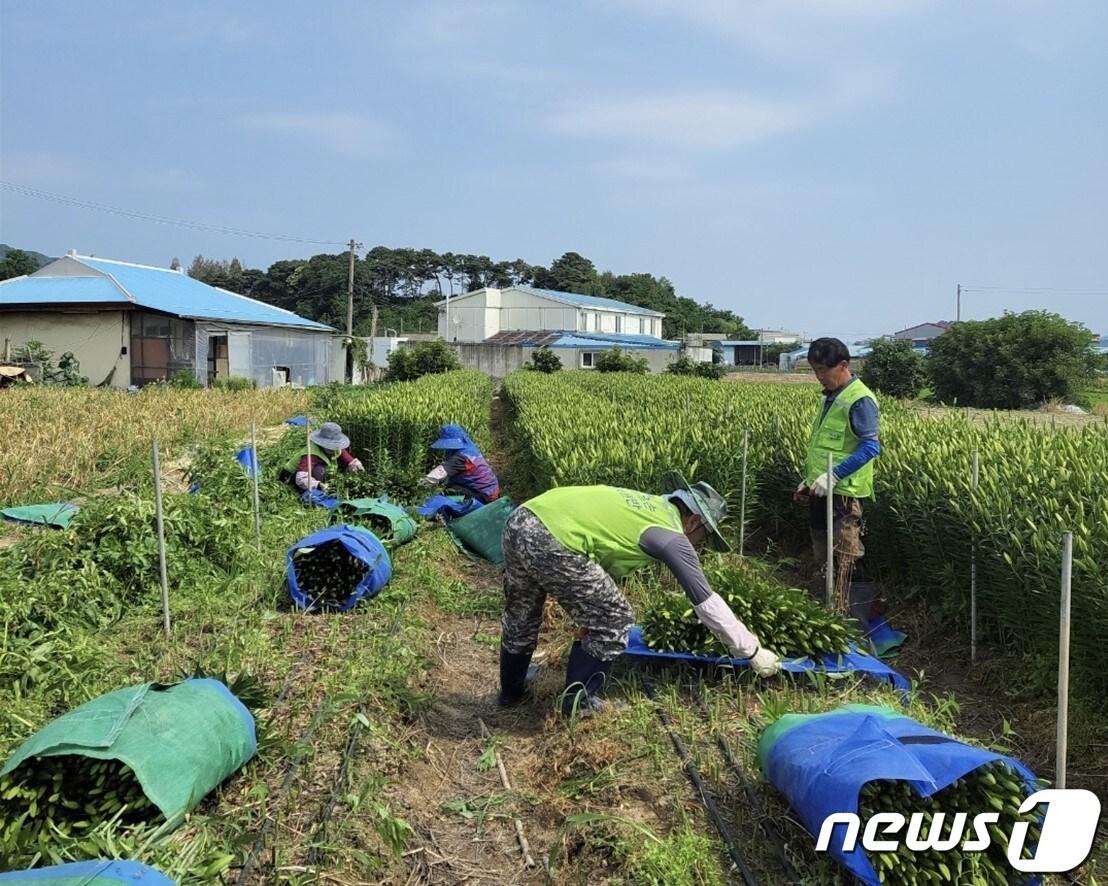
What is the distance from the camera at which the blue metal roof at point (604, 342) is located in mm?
50906

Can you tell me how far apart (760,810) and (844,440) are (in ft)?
9.27

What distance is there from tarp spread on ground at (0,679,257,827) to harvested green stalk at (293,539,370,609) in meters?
2.18

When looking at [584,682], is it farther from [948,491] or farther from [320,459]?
[320,459]

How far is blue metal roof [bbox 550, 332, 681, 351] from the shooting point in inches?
2004

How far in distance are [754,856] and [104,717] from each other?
7.36 ft

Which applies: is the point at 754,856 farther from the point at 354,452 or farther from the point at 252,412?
the point at 252,412

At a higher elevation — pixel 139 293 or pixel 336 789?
pixel 139 293

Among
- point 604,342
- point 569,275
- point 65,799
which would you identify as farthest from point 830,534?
point 569,275

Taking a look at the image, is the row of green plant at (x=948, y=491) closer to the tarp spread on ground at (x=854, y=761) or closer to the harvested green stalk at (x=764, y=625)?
the harvested green stalk at (x=764, y=625)

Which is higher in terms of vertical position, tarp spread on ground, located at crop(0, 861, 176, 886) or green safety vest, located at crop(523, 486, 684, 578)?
green safety vest, located at crop(523, 486, 684, 578)

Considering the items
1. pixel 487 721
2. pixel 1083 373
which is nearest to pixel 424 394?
pixel 487 721

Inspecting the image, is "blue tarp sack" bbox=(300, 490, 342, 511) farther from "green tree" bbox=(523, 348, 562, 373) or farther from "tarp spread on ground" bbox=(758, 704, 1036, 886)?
"green tree" bbox=(523, 348, 562, 373)

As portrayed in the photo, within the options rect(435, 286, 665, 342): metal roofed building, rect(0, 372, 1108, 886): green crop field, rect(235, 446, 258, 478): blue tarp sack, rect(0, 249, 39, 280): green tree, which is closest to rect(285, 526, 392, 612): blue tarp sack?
rect(0, 372, 1108, 886): green crop field

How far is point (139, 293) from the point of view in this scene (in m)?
27.7
